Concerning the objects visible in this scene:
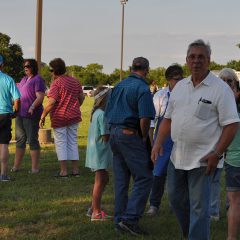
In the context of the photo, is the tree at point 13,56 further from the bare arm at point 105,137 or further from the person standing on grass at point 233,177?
the person standing on grass at point 233,177

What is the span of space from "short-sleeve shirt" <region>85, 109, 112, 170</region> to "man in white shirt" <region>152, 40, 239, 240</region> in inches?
58.8

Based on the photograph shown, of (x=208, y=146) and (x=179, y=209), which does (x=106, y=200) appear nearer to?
(x=179, y=209)

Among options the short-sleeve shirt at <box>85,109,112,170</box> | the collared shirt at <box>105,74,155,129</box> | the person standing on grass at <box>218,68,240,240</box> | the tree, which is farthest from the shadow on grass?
the tree

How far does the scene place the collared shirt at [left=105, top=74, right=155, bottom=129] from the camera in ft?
17.3

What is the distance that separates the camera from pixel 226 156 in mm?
4840

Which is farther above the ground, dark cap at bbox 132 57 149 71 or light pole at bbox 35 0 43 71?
light pole at bbox 35 0 43 71

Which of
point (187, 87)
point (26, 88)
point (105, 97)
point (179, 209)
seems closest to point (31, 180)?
point (26, 88)

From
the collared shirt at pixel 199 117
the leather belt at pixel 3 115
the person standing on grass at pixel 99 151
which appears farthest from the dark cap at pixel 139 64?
the leather belt at pixel 3 115

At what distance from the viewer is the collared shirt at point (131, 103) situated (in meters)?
5.27

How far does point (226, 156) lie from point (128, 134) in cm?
102

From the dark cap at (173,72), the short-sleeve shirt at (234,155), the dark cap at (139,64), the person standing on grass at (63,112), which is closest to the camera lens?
the short-sleeve shirt at (234,155)

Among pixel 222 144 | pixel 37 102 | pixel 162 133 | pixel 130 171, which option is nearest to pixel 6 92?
pixel 37 102

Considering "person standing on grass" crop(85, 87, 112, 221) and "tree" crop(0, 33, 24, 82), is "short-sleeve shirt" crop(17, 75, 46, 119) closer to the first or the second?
"person standing on grass" crop(85, 87, 112, 221)

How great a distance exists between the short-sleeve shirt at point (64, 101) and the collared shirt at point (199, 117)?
4.44 meters
